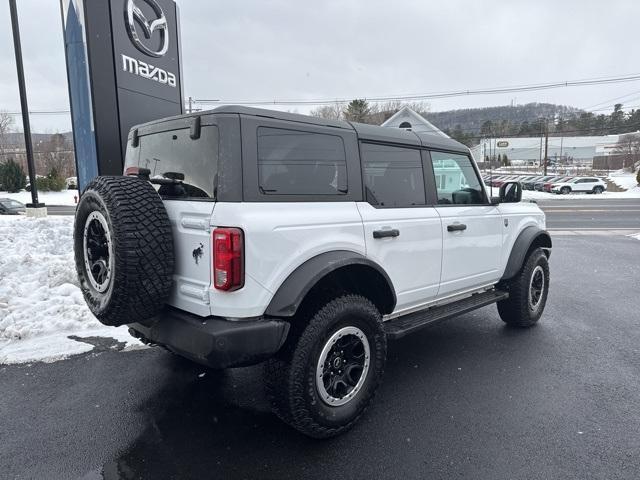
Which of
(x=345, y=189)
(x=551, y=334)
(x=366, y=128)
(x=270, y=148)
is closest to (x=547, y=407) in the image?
(x=551, y=334)

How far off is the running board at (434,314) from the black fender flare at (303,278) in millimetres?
775

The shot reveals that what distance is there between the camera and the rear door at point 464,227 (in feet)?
12.6

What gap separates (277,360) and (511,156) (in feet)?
378

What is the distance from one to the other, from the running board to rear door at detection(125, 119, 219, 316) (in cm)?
149

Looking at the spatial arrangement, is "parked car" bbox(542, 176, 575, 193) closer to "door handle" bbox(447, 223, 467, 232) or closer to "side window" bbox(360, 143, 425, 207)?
"door handle" bbox(447, 223, 467, 232)

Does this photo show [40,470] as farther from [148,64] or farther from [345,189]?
[148,64]

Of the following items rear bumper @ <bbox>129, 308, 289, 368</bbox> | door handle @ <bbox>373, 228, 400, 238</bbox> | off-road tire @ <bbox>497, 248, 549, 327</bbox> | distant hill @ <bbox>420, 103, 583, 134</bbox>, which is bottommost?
off-road tire @ <bbox>497, 248, 549, 327</bbox>

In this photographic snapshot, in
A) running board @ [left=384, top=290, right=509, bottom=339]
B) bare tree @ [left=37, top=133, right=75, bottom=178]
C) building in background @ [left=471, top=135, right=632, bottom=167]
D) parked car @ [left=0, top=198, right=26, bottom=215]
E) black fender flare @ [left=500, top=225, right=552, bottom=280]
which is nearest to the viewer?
running board @ [left=384, top=290, right=509, bottom=339]

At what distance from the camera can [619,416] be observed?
311cm

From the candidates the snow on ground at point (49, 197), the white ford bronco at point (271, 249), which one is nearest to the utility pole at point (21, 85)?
the white ford bronco at point (271, 249)

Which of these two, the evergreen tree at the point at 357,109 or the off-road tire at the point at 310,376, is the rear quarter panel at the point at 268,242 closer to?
the off-road tire at the point at 310,376

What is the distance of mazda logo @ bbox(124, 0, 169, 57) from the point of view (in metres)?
6.73

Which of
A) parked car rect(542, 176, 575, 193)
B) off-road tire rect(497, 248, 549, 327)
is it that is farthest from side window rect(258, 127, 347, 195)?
parked car rect(542, 176, 575, 193)

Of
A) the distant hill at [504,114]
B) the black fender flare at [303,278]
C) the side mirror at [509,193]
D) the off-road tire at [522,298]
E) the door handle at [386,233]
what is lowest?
the off-road tire at [522,298]
